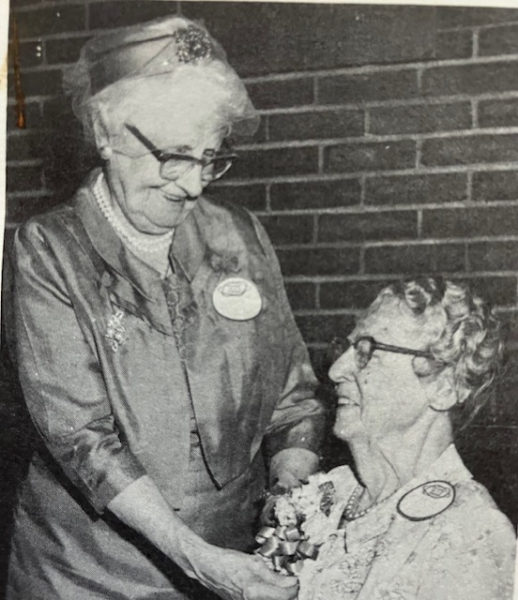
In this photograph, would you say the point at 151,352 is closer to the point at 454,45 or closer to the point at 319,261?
the point at 319,261

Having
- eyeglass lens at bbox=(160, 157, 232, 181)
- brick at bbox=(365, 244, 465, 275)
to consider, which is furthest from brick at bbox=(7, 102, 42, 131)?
→ brick at bbox=(365, 244, 465, 275)

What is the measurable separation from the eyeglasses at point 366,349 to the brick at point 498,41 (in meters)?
0.48

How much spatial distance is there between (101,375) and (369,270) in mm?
470

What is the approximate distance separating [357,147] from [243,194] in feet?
0.68

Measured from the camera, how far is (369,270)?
1436 millimetres

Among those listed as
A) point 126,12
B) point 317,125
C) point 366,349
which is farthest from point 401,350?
point 126,12

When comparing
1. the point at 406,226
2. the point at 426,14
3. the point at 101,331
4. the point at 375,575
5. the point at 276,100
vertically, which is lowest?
the point at 375,575

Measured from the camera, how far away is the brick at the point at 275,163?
1437mm

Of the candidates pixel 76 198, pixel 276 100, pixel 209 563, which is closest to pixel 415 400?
pixel 209 563

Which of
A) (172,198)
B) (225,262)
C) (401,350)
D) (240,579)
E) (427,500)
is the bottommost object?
(240,579)

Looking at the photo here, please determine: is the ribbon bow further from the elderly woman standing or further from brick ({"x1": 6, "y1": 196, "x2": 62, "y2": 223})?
brick ({"x1": 6, "y1": 196, "x2": 62, "y2": 223})

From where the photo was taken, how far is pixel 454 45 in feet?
4.52

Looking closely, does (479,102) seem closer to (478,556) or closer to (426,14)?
(426,14)

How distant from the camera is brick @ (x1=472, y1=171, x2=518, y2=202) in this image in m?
1.39
